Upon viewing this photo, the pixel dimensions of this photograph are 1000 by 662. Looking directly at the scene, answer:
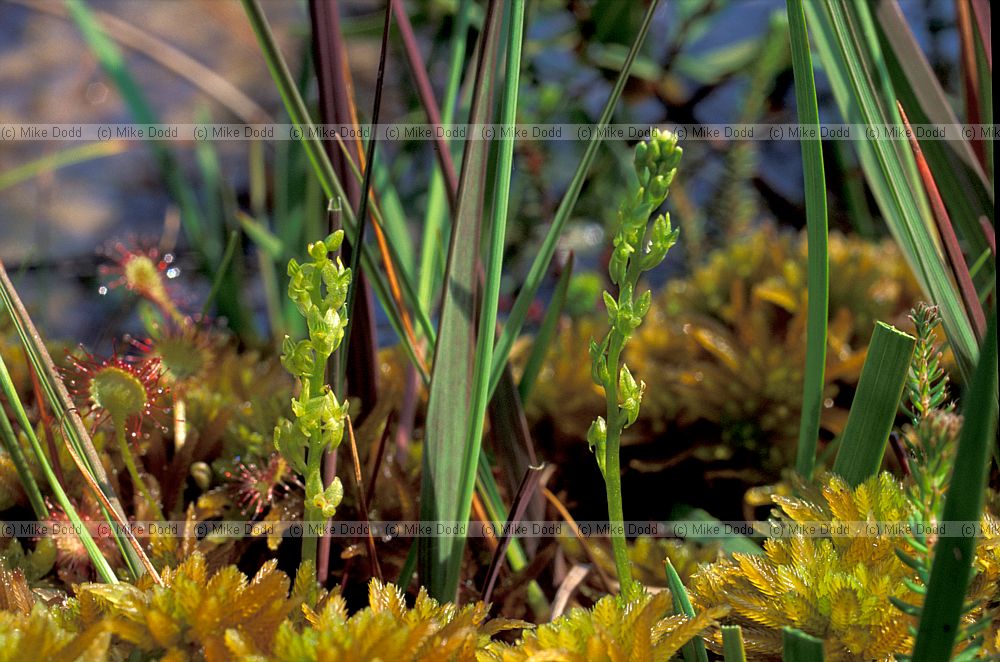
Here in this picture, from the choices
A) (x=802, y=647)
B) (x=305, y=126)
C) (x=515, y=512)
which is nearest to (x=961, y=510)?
(x=802, y=647)

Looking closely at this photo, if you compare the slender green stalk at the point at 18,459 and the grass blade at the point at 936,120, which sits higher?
the grass blade at the point at 936,120

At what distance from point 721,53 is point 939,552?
1.22m

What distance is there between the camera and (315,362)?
0.33 metres

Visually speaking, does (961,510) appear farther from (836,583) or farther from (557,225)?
(557,225)

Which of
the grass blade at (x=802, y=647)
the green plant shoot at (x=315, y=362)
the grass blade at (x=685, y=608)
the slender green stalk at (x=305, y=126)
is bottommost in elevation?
the grass blade at (x=685, y=608)

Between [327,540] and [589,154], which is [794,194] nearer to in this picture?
[589,154]

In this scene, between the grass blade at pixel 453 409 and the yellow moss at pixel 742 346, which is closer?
the grass blade at pixel 453 409

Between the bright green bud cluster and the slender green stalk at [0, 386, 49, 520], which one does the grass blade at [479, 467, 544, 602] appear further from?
the slender green stalk at [0, 386, 49, 520]

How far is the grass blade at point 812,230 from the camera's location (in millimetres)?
384

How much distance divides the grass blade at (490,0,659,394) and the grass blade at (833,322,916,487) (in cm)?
16

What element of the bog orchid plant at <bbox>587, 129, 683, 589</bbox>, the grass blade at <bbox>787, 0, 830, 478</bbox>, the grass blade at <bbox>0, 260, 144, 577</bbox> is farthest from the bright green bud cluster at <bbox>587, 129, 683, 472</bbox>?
the grass blade at <bbox>0, 260, 144, 577</bbox>

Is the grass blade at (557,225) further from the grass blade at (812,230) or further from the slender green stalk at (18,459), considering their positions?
the slender green stalk at (18,459)

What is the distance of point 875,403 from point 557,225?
18 cm

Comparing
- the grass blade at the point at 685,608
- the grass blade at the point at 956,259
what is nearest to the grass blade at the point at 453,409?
the grass blade at the point at 685,608
